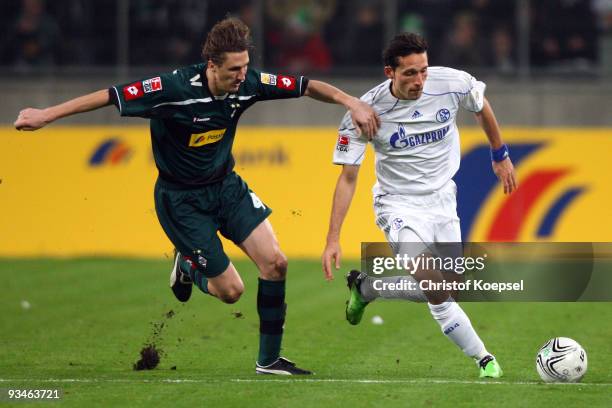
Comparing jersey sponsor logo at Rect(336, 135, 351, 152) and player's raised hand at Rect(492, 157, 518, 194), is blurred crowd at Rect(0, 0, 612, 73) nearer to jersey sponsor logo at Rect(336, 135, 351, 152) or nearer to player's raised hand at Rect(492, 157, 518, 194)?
player's raised hand at Rect(492, 157, 518, 194)

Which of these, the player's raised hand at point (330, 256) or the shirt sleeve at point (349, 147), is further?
the shirt sleeve at point (349, 147)

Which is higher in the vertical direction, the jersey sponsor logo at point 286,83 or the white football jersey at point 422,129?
the jersey sponsor logo at point 286,83

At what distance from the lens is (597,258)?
14.5 m

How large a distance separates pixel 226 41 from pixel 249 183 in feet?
31.4

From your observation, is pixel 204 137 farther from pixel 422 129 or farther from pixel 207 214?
pixel 422 129

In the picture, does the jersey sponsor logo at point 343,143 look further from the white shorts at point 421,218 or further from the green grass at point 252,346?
the green grass at point 252,346

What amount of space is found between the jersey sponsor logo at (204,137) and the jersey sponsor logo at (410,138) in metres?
1.17

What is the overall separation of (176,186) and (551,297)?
5971mm

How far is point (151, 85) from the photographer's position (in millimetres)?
8078

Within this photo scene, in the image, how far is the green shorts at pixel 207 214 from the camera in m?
8.59

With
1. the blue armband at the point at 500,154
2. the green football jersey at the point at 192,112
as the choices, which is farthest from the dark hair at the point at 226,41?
the blue armband at the point at 500,154

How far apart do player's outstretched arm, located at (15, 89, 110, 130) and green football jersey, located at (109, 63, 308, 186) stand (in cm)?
19

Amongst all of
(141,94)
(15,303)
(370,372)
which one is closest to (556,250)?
(15,303)

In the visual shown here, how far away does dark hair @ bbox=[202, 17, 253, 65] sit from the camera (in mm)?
7957
